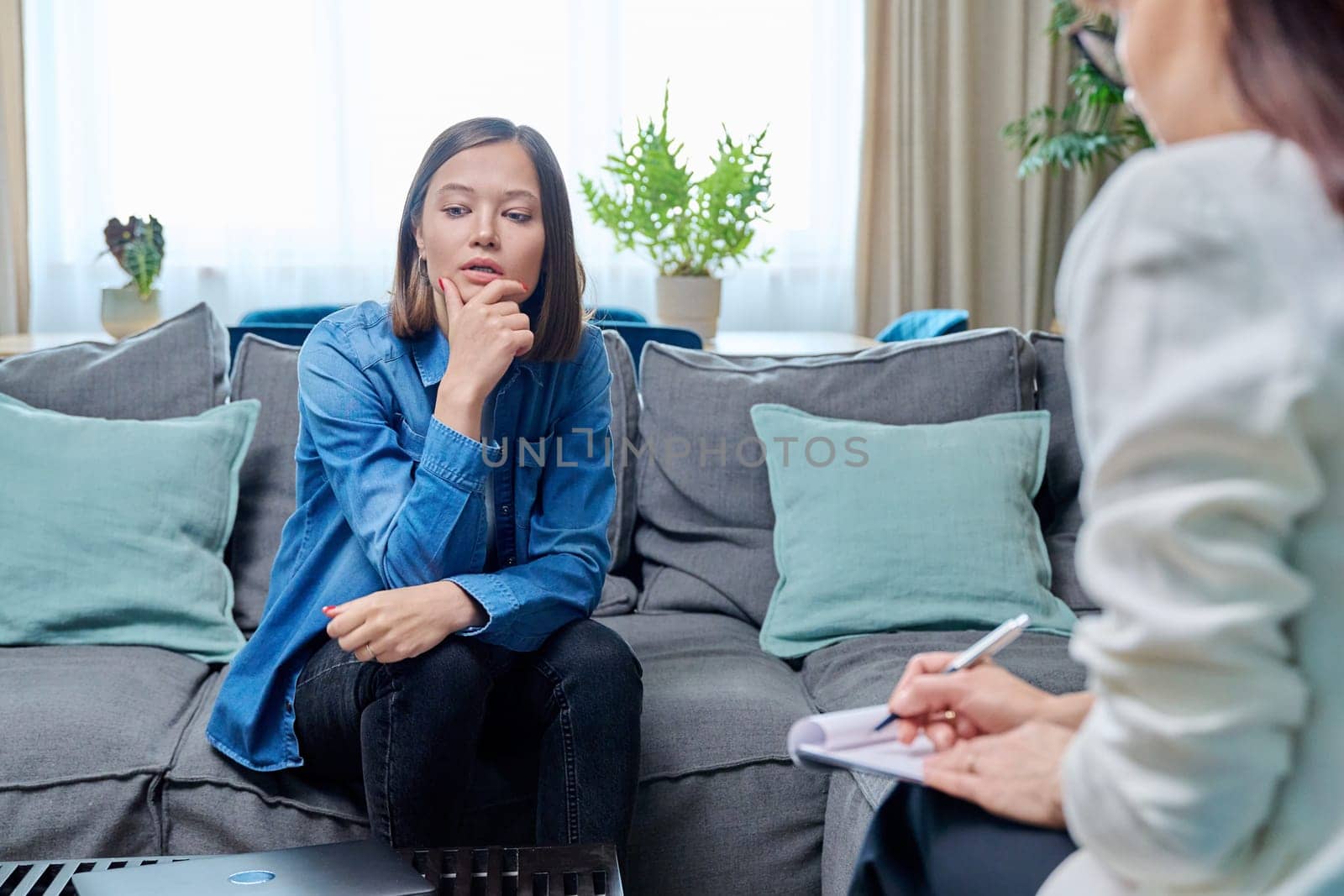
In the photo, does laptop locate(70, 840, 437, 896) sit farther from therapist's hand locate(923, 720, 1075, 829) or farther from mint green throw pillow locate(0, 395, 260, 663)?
mint green throw pillow locate(0, 395, 260, 663)

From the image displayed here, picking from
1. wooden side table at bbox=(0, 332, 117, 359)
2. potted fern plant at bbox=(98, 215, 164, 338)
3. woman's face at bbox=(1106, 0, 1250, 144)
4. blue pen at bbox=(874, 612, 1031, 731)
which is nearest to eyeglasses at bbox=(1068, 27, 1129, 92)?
woman's face at bbox=(1106, 0, 1250, 144)

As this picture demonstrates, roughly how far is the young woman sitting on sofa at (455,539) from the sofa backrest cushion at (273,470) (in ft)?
1.30

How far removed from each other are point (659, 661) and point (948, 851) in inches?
41.6

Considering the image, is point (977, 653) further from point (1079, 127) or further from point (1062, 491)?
point (1079, 127)

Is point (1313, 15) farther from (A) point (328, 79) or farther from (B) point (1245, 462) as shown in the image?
(A) point (328, 79)

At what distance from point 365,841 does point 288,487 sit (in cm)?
102

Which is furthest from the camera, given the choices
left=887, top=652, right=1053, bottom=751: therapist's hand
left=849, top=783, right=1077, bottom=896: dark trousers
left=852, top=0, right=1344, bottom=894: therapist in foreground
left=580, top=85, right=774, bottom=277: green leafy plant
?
left=580, top=85, right=774, bottom=277: green leafy plant

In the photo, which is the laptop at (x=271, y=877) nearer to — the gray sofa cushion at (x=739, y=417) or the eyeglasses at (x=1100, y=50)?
the eyeglasses at (x=1100, y=50)

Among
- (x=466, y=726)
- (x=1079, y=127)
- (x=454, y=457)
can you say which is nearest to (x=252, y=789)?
(x=466, y=726)

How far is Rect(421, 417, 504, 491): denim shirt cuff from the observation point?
56.7 inches

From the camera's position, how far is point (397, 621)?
Result: 137 cm

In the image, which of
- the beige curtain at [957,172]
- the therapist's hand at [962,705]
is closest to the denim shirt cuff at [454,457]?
the therapist's hand at [962,705]

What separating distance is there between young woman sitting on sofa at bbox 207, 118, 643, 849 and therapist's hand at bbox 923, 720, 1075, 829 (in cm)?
68

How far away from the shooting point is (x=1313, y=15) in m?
0.56
